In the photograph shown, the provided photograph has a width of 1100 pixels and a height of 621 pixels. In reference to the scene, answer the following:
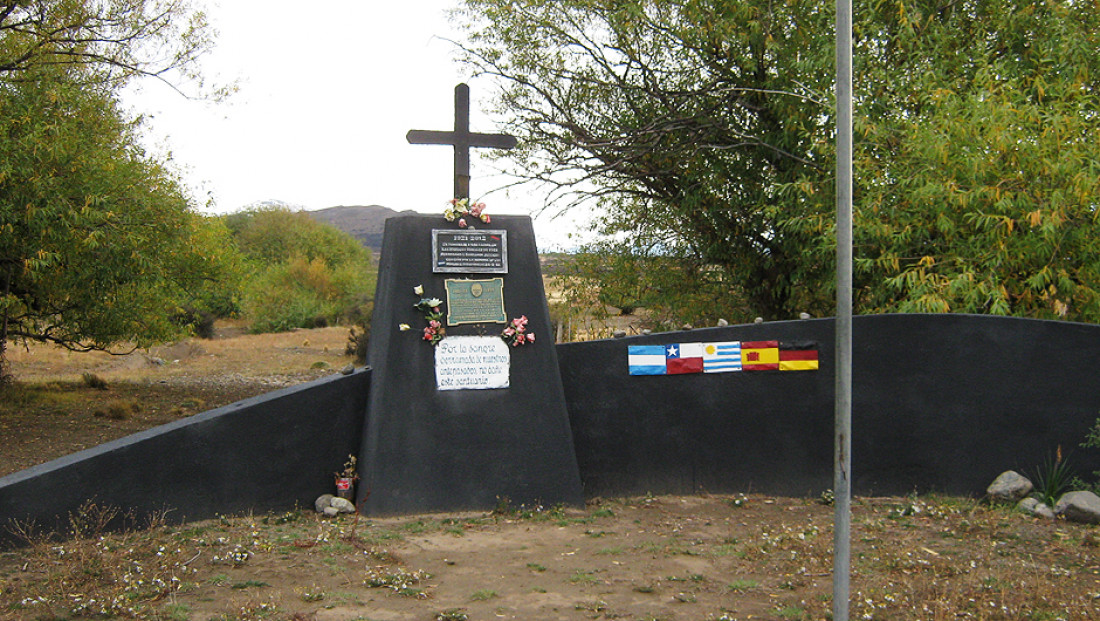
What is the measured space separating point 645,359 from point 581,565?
2.34m

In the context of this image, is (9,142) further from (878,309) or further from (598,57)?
(878,309)

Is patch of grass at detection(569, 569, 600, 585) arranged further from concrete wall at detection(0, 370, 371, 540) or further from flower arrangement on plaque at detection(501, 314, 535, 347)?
concrete wall at detection(0, 370, 371, 540)

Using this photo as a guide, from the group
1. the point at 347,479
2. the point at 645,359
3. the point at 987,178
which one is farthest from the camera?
the point at 987,178

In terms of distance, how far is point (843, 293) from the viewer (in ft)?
13.4

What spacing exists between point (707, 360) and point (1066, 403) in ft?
9.73

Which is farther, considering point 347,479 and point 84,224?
point 84,224

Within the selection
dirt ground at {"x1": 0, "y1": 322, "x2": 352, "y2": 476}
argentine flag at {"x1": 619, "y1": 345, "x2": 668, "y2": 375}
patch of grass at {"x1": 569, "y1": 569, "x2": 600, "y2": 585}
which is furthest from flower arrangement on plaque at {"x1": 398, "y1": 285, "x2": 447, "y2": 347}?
dirt ground at {"x1": 0, "y1": 322, "x2": 352, "y2": 476}

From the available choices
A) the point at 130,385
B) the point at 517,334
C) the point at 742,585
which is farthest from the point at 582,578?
the point at 130,385

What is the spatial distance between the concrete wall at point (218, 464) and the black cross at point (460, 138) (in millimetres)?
1864

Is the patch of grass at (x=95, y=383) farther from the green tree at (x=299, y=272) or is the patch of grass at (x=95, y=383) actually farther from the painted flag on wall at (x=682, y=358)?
the painted flag on wall at (x=682, y=358)

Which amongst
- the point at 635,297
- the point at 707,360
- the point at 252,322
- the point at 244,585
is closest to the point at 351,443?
the point at 244,585

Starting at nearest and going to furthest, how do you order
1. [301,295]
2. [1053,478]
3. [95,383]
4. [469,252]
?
[1053,478]
[469,252]
[95,383]
[301,295]

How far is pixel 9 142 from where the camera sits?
31.8 ft

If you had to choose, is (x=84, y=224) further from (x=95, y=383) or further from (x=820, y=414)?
(x=820, y=414)
